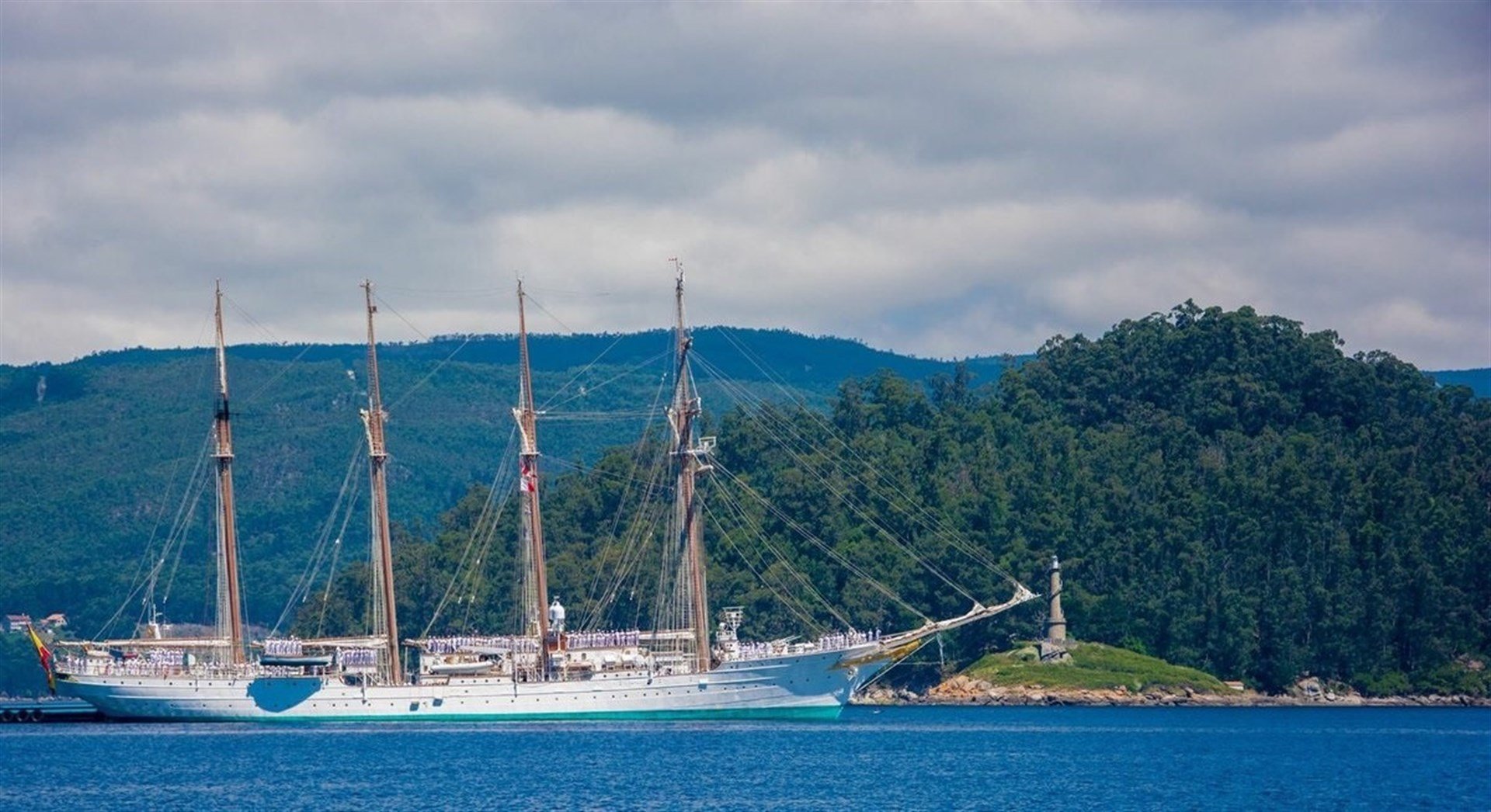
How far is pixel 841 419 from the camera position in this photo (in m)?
176

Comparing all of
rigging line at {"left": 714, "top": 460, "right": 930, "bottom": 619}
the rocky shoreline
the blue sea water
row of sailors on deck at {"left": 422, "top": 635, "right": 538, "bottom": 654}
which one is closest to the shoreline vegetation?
the rocky shoreline

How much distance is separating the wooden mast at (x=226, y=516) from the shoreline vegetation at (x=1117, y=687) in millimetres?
42782

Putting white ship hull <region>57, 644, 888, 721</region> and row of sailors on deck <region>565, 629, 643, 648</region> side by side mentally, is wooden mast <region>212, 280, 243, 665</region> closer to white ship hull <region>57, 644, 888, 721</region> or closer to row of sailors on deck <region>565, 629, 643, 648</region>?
white ship hull <region>57, 644, 888, 721</region>

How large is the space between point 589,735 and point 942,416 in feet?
279

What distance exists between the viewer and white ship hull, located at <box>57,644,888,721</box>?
10556cm

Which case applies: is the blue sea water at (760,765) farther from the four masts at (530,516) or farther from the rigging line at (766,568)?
the rigging line at (766,568)

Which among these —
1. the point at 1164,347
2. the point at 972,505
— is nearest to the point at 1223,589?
the point at 972,505

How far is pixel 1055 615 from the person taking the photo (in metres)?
139

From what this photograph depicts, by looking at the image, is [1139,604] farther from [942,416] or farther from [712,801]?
[712,801]

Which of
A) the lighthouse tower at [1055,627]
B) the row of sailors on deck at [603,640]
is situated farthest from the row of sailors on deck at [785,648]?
the lighthouse tower at [1055,627]

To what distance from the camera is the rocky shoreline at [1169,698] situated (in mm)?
134625

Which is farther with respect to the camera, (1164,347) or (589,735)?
(1164,347)

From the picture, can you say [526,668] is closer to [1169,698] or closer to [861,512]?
[1169,698]

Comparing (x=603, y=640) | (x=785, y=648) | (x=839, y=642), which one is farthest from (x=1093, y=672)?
(x=603, y=640)
